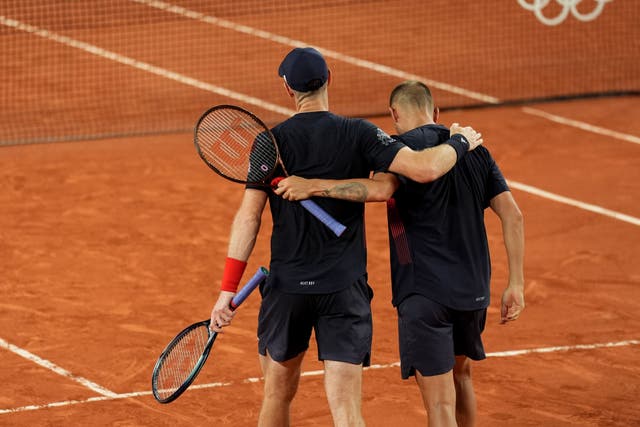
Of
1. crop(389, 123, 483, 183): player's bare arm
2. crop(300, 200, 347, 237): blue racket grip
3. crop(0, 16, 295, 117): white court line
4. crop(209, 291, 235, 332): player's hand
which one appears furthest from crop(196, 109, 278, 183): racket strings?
crop(0, 16, 295, 117): white court line

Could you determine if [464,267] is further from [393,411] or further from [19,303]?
[19,303]

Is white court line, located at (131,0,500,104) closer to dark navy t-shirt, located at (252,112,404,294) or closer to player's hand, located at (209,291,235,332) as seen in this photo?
dark navy t-shirt, located at (252,112,404,294)

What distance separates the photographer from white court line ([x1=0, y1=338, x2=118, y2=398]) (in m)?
8.61

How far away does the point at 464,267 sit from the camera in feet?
21.5

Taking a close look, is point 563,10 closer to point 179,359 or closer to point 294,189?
point 179,359

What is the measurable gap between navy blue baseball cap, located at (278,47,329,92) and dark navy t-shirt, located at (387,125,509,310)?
652 mm

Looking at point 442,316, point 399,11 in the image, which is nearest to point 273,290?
point 442,316

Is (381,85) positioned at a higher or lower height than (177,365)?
lower

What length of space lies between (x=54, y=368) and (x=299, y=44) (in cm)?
1197

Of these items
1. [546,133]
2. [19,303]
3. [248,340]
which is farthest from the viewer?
[546,133]

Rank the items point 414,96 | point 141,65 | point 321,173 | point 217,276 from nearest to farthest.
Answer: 1. point 321,173
2. point 414,96
3. point 217,276
4. point 141,65

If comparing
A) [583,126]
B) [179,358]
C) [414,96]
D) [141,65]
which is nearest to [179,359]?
[179,358]

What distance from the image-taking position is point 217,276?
10.9 metres

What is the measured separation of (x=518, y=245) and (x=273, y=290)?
5.00ft
